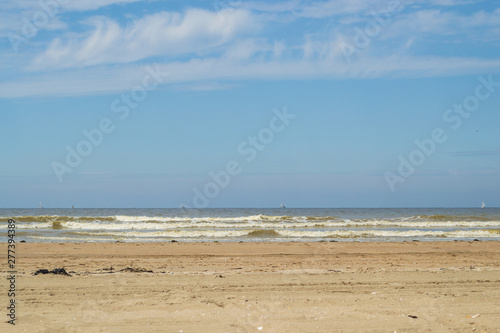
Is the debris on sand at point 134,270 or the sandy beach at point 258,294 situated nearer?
the sandy beach at point 258,294

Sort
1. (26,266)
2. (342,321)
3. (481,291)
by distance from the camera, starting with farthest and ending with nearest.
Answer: (26,266) → (481,291) → (342,321)

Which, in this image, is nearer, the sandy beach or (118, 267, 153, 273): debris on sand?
the sandy beach

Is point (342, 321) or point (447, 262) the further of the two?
point (447, 262)

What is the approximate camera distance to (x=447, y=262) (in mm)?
13078

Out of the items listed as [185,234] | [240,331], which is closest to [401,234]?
[185,234]

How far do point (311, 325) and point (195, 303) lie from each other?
82.2 inches

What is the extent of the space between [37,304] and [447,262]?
10655mm

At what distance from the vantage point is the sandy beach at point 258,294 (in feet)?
21.2

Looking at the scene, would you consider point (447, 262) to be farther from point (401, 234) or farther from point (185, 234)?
point (185, 234)

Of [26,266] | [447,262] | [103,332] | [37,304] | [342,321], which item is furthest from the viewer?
[447,262]

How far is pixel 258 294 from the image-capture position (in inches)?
325

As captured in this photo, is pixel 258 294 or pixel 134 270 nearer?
pixel 258 294

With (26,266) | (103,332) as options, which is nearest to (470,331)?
(103,332)

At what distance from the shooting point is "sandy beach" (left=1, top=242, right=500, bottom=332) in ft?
21.2
